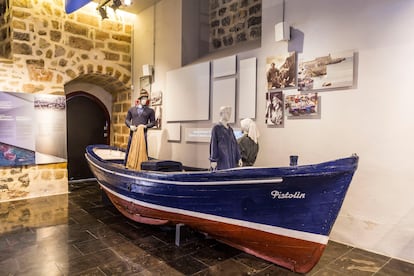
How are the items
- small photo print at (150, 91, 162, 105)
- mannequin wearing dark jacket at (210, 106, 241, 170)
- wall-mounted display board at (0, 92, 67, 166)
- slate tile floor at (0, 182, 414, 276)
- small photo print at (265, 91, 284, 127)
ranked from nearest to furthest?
slate tile floor at (0, 182, 414, 276), mannequin wearing dark jacket at (210, 106, 241, 170), small photo print at (265, 91, 284, 127), wall-mounted display board at (0, 92, 67, 166), small photo print at (150, 91, 162, 105)

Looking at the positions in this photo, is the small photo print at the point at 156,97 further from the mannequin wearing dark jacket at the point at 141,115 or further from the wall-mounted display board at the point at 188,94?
the mannequin wearing dark jacket at the point at 141,115

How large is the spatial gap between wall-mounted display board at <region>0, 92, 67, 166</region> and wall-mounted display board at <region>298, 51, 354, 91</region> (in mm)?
4352

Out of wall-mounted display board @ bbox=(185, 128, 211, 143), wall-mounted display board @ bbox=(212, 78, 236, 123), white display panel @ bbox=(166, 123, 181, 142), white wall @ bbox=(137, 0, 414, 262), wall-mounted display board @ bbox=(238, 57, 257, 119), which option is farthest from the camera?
white display panel @ bbox=(166, 123, 181, 142)

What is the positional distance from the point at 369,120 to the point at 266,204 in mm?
1513

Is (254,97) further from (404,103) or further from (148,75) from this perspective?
(148,75)

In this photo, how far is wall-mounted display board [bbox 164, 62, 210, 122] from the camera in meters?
4.79

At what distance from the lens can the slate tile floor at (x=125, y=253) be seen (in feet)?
8.41

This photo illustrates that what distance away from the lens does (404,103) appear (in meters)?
2.78

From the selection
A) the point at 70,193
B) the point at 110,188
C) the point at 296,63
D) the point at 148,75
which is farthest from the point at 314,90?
the point at 70,193

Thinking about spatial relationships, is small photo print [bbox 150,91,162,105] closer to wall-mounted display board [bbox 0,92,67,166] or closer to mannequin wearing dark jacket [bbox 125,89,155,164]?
mannequin wearing dark jacket [bbox 125,89,155,164]

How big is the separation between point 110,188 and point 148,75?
109 inches

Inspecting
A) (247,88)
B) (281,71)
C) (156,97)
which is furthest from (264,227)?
(156,97)

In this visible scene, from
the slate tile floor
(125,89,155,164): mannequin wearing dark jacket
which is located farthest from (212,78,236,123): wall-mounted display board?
the slate tile floor

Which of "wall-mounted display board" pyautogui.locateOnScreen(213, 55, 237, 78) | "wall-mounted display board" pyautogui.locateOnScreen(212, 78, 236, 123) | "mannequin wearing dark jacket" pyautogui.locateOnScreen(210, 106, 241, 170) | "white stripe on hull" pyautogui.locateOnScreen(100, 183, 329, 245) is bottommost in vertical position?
"white stripe on hull" pyautogui.locateOnScreen(100, 183, 329, 245)
